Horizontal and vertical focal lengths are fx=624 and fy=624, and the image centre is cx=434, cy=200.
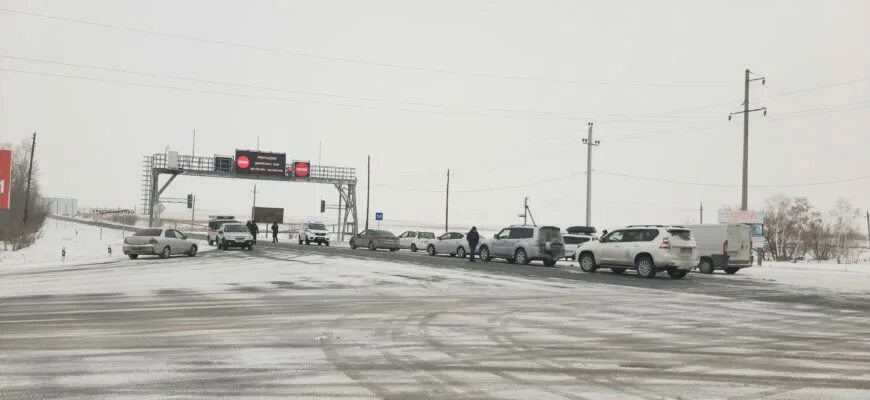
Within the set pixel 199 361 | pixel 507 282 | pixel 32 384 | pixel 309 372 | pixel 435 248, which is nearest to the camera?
pixel 32 384

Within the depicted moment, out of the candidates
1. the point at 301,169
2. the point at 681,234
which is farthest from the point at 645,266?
the point at 301,169

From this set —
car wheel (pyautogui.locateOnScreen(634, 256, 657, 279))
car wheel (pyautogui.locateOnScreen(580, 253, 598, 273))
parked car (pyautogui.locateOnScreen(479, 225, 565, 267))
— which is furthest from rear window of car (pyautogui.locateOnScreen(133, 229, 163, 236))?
car wheel (pyautogui.locateOnScreen(634, 256, 657, 279))

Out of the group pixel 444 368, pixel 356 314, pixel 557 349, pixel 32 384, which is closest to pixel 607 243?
pixel 356 314

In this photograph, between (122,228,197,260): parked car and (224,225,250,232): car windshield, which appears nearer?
(122,228,197,260): parked car

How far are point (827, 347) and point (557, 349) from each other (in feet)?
12.3

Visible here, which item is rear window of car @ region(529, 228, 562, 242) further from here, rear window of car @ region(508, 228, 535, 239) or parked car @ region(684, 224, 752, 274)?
parked car @ region(684, 224, 752, 274)

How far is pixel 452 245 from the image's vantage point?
1462 inches

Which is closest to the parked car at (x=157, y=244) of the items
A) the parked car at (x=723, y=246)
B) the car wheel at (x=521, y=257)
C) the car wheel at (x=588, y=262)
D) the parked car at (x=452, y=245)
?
the parked car at (x=452, y=245)

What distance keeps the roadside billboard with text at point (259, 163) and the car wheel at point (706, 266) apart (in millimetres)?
41106

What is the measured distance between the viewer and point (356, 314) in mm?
11266

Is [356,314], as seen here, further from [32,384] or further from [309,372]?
[32,384]

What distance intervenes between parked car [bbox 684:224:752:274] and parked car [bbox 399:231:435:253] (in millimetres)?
18854

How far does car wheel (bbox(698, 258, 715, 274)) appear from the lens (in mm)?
26500

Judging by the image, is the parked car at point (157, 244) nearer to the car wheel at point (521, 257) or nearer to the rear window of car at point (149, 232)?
the rear window of car at point (149, 232)
